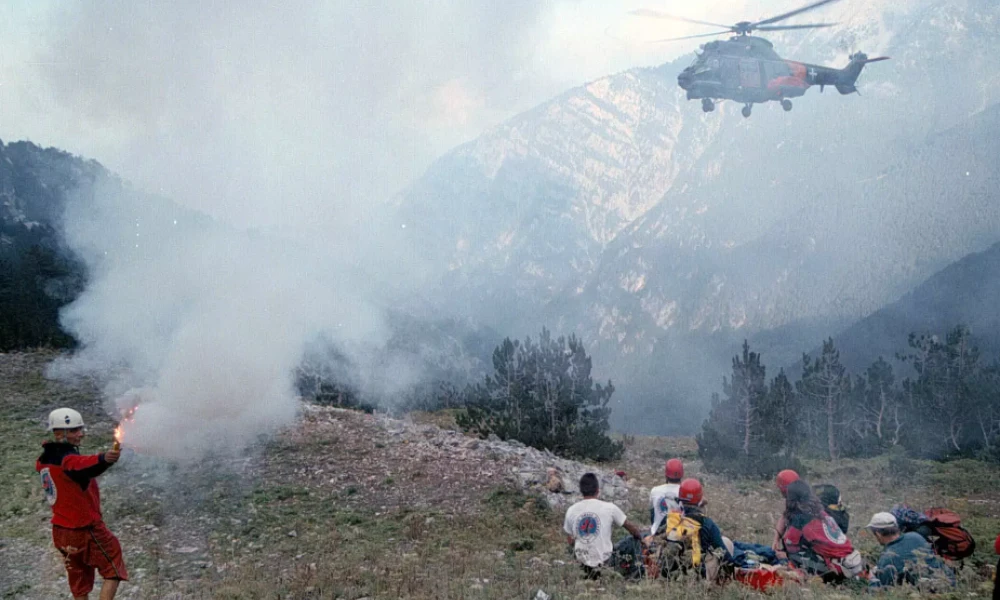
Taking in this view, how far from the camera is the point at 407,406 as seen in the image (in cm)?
5403

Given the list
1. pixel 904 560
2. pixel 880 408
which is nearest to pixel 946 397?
pixel 880 408

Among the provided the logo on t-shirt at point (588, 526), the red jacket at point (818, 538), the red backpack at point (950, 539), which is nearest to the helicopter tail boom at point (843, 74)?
the red backpack at point (950, 539)

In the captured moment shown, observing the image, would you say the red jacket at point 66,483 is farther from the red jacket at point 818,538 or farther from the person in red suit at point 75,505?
the red jacket at point 818,538

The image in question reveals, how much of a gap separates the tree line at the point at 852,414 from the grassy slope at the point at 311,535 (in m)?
11.7

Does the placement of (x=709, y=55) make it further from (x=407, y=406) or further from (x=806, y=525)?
(x=407, y=406)

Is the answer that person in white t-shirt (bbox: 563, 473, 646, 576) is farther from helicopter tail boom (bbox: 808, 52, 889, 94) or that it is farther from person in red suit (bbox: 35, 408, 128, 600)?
helicopter tail boom (bbox: 808, 52, 889, 94)

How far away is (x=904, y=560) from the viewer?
722cm

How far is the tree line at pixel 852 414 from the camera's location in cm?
3134

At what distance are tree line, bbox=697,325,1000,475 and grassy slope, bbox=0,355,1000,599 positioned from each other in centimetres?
1166

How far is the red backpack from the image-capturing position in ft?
25.0

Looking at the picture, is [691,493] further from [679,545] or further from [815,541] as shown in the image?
[815,541]

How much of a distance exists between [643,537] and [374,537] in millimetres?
5666

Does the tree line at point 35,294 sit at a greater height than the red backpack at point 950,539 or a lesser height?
greater

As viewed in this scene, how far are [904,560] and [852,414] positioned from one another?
4269 centimetres
